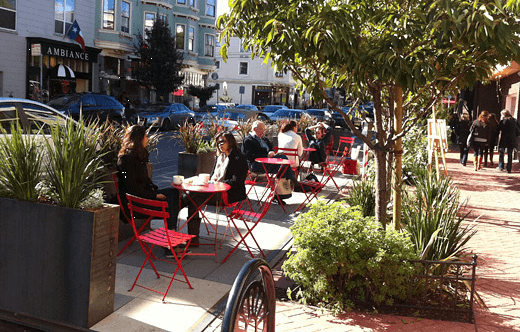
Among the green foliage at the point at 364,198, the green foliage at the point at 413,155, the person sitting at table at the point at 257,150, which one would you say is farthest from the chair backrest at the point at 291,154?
the green foliage at the point at 364,198

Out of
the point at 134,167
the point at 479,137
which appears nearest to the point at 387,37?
the point at 134,167

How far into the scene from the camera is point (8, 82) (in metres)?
25.4

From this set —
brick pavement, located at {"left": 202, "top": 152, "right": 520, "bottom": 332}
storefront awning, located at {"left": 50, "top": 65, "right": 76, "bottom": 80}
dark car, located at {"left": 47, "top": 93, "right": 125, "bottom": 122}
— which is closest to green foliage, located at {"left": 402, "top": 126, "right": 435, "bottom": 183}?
brick pavement, located at {"left": 202, "top": 152, "right": 520, "bottom": 332}

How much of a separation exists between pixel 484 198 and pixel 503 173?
5270 mm

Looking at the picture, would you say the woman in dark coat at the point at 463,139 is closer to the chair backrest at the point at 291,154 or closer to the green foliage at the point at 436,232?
the chair backrest at the point at 291,154

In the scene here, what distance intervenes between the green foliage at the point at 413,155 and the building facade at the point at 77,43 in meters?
18.5

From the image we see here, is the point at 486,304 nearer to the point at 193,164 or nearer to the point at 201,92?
the point at 193,164

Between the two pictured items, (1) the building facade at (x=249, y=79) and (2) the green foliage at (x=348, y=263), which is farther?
(1) the building facade at (x=249, y=79)

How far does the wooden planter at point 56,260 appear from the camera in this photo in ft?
14.9

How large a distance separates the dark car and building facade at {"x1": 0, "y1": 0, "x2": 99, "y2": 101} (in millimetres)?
4066

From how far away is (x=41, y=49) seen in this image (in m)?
26.5

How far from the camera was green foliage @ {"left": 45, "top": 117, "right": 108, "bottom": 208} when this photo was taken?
462cm

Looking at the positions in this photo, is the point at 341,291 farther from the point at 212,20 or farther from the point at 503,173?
the point at 212,20

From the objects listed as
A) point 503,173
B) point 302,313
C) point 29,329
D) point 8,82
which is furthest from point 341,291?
point 8,82
